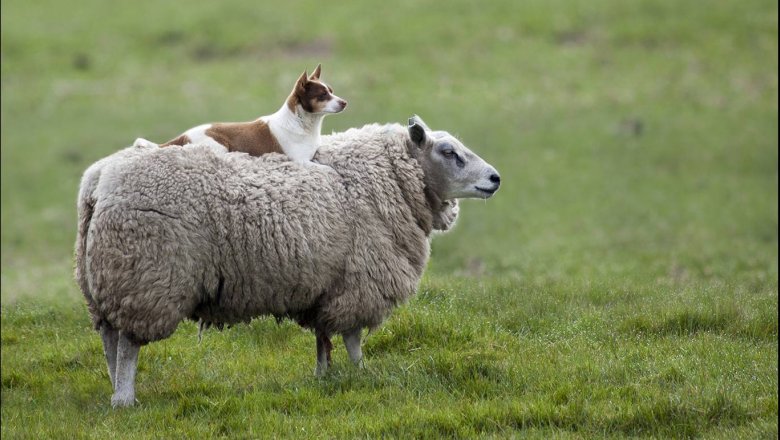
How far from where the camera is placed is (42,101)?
28.5 meters

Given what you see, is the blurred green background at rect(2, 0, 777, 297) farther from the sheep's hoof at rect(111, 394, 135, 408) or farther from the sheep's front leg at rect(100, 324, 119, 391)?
the sheep's hoof at rect(111, 394, 135, 408)

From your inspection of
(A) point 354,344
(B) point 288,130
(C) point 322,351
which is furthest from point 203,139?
(A) point 354,344

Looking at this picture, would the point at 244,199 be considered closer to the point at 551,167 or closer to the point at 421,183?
the point at 421,183

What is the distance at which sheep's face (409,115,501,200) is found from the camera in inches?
368

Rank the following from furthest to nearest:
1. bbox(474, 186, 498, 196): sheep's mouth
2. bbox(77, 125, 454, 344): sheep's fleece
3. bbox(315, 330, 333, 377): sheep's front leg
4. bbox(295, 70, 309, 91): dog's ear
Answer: bbox(295, 70, 309, 91): dog's ear < bbox(474, 186, 498, 196): sheep's mouth < bbox(315, 330, 333, 377): sheep's front leg < bbox(77, 125, 454, 344): sheep's fleece

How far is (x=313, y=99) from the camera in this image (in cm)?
941

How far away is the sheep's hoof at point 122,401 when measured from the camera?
27.0 feet

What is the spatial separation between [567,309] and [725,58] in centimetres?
2093

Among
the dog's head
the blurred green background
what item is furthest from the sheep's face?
Answer: the blurred green background

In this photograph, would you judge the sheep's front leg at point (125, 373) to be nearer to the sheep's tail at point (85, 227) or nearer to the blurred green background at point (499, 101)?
the sheep's tail at point (85, 227)

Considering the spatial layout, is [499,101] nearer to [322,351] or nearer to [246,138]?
[246,138]

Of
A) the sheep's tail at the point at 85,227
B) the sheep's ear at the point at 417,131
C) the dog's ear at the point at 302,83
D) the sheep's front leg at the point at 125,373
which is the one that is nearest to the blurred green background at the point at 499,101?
the sheep's ear at the point at 417,131

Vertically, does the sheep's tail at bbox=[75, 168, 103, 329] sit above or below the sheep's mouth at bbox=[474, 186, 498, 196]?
below

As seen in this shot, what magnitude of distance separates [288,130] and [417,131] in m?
1.19
